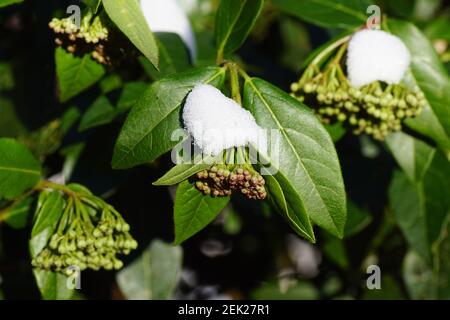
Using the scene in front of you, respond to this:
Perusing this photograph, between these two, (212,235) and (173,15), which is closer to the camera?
(173,15)

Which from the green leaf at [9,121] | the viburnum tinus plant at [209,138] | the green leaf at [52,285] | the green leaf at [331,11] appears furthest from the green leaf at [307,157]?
the green leaf at [9,121]

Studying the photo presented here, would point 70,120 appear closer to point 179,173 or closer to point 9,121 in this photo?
point 9,121

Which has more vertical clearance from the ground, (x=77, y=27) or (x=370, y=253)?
(x=77, y=27)

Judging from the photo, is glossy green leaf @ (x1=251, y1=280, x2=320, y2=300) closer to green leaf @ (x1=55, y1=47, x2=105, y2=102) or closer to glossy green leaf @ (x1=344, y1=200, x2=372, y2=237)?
glossy green leaf @ (x1=344, y1=200, x2=372, y2=237)

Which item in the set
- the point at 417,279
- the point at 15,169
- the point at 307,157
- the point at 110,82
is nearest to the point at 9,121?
the point at 110,82

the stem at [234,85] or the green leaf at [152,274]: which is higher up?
the stem at [234,85]

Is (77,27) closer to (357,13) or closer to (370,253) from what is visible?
(357,13)

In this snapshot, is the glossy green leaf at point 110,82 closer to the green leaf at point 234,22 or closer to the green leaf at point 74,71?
the green leaf at point 74,71

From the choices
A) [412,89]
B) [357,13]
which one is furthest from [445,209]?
[357,13]
